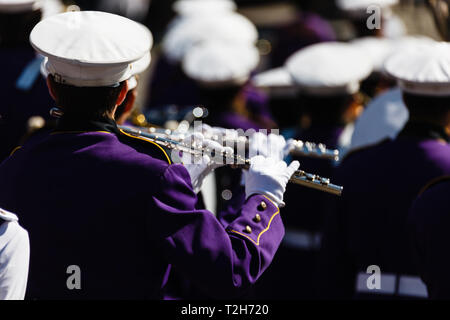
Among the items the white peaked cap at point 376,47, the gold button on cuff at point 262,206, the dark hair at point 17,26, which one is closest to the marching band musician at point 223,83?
the white peaked cap at point 376,47

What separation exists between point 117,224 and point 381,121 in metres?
2.11

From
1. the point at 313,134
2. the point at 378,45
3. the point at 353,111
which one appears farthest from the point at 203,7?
the point at 313,134

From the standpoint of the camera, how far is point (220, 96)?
18.4 feet

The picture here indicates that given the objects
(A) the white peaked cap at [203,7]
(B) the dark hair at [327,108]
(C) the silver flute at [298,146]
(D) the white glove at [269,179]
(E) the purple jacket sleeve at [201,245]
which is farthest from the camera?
(A) the white peaked cap at [203,7]

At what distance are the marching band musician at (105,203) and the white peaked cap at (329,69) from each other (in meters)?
2.36

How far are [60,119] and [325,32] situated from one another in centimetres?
612

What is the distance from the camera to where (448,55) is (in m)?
3.53

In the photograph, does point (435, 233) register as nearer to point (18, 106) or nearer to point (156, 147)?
point (156, 147)

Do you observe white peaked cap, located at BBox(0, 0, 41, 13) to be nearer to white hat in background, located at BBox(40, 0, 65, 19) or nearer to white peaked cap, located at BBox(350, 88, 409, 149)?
white hat in background, located at BBox(40, 0, 65, 19)

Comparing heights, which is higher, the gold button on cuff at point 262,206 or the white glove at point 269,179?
the white glove at point 269,179

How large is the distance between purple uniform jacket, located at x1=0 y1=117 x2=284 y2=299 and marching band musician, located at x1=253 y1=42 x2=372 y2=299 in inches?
85.1

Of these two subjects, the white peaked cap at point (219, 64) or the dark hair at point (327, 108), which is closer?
the dark hair at point (327, 108)

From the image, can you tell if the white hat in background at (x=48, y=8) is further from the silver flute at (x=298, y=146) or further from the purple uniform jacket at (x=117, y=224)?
the purple uniform jacket at (x=117, y=224)

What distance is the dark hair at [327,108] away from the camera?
4.79 metres
